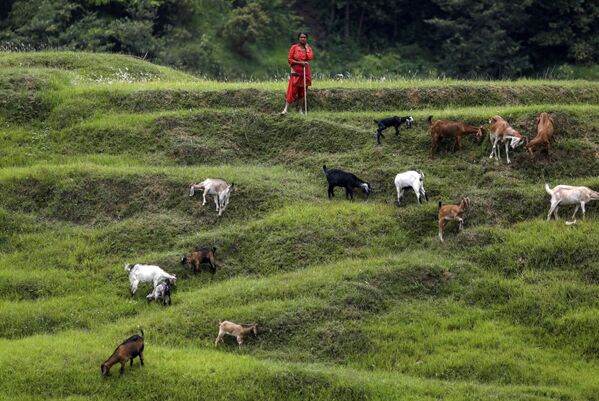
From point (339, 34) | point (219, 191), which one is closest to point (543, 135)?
point (219, 191)

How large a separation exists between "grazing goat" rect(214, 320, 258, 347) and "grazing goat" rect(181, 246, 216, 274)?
2482mm

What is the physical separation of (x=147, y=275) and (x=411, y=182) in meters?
6.19

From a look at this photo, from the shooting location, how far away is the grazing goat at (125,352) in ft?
51.4

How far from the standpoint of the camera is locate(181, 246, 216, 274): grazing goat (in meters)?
19.2

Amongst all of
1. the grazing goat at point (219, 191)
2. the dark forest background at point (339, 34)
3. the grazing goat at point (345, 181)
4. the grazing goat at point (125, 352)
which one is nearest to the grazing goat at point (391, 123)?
the grazing goat at point (345, 181)

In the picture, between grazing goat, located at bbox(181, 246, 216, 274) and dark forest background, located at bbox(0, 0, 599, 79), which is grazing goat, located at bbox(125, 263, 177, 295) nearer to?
grazing goat, located at bbox(181, 246, 216, 274)

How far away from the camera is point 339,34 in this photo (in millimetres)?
47000

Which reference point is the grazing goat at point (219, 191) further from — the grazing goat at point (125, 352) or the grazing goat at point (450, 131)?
the grazing goat at point (125, 352)

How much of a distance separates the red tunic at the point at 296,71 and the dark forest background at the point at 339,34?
13.1 meters

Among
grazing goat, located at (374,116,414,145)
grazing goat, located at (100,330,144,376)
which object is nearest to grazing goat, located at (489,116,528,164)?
grazing goat, located at (374,116,414,145)

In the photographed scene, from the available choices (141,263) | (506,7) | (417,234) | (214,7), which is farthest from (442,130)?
(214,7)

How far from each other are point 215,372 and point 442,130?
9403mm

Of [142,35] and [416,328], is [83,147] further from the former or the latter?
[142,35]

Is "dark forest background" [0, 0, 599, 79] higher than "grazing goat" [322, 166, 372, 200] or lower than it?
higher
